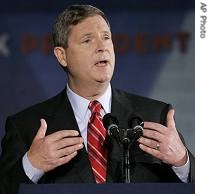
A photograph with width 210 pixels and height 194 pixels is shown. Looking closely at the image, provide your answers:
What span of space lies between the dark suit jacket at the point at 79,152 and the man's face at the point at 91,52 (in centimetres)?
11

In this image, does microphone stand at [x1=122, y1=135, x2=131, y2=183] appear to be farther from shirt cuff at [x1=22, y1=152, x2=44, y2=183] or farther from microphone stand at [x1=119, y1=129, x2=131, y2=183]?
shirt cuff at [x1=22, y1=152, x2=44, y2=183]

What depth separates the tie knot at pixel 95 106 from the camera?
2.10 meters

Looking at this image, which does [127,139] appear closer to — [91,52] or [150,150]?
[150,150]

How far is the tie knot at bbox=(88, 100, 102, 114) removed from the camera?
6.90ft

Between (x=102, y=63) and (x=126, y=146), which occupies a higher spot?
(x=102, y=63)

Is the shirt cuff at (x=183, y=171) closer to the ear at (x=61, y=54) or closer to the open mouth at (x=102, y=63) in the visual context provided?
the open mouth at (x=102, y=63)

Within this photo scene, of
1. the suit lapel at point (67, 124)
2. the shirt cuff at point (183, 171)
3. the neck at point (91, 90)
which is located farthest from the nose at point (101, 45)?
the shirt cuff at point (183, 171)

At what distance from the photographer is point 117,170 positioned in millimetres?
1979

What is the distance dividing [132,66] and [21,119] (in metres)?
0.69

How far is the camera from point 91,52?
212 cm

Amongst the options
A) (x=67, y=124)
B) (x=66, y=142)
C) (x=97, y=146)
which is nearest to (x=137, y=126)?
(x=66, y=142)

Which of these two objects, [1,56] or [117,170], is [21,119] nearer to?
[117,170]

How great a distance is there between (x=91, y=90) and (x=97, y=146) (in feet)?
0.74
